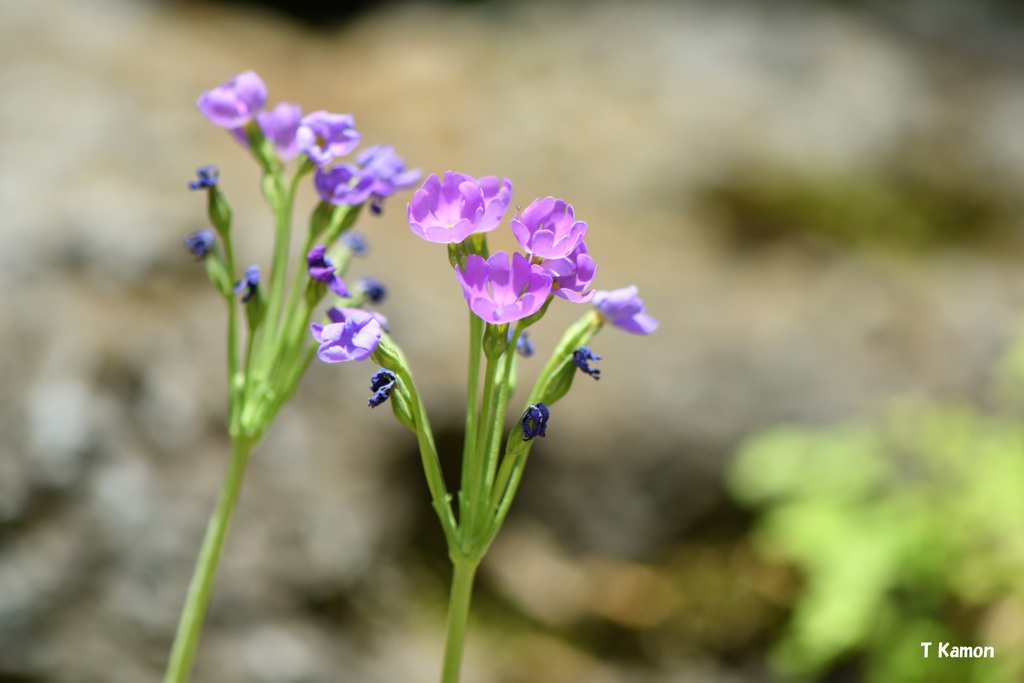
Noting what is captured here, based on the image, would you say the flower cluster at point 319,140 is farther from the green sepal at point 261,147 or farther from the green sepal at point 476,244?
the green sepal at point 476,244

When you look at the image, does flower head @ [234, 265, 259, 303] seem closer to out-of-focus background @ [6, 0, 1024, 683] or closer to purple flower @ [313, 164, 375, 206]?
purple flower @ [313, 164, 375, 206]

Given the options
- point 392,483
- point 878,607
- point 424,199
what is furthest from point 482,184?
point 392,483

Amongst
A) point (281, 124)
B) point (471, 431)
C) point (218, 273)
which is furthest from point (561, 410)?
point (471, 431)

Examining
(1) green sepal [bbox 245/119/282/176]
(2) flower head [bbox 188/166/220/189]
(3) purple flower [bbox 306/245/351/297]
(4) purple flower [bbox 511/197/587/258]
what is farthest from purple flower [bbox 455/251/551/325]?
(2) flower head [bbox 188/166/220/189]

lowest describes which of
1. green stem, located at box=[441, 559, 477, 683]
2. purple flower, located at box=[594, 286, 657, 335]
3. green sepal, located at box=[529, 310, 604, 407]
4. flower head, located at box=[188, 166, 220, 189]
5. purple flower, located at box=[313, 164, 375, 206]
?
green stem, located at box=[441, 559, 477, 683]

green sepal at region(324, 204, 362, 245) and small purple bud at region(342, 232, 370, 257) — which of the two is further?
small purple bud at region(342, 232, 370, 257)

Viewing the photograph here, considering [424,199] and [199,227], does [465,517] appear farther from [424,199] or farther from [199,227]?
[199,227]

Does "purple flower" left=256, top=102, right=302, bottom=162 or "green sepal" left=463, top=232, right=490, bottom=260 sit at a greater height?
"purple flower" left=256, top=102, right=302, bottom=162

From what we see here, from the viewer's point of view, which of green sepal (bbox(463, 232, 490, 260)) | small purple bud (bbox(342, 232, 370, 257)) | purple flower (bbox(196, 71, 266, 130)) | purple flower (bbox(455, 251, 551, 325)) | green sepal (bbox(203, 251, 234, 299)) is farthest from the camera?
small purple bud (bbox(342, 232, 370, 257))
